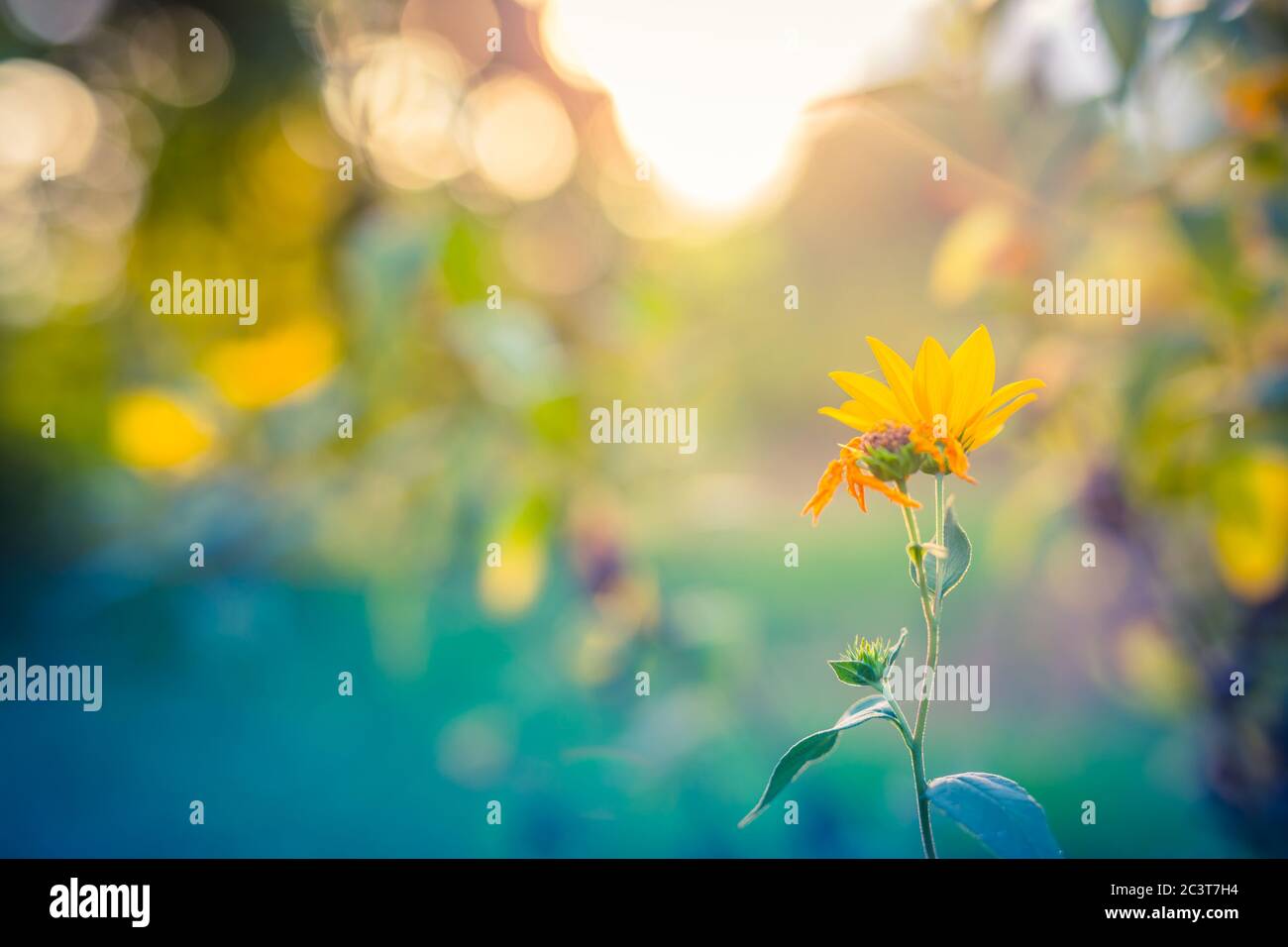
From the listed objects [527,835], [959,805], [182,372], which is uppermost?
[182,372]

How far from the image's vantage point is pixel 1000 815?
271 millimetres

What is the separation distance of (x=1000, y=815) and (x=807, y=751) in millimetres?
62

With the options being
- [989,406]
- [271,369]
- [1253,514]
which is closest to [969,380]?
[989,406]

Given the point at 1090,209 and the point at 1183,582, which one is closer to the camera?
the point at 1090,209

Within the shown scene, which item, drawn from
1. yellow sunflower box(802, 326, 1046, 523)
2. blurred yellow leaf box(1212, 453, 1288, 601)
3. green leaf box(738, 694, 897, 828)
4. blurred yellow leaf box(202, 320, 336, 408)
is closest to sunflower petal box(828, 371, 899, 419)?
yellow sunflower box(802, 326, 1046, 523)

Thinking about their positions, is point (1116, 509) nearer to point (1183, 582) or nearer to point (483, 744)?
point (1183, 582)

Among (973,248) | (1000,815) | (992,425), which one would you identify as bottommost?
(1000,815)

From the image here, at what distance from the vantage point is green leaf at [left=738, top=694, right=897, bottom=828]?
275 mm

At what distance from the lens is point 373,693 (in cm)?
100

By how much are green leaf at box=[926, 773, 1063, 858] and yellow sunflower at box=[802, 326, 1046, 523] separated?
4.0 inches

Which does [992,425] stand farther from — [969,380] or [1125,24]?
[1125,24]

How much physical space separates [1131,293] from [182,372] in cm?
76
